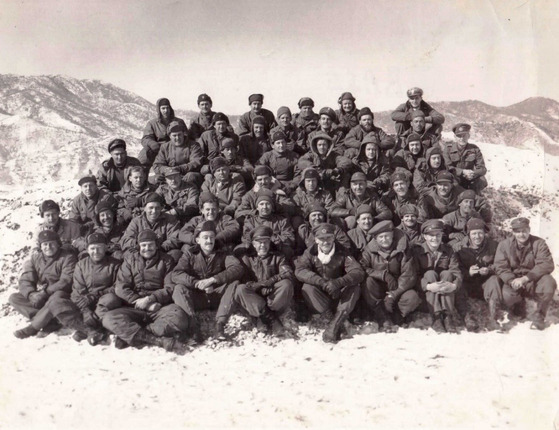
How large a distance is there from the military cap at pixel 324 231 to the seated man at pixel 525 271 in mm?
1980

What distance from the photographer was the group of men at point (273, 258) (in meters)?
5.10

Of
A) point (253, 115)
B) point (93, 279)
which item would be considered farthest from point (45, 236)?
point (253, 115)

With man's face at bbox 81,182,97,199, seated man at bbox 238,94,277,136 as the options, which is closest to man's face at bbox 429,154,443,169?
seated man at bbox 238,94,277,136

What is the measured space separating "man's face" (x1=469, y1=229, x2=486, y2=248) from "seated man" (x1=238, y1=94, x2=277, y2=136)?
429 cm

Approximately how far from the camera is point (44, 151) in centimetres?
2075

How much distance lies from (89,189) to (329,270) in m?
3.81

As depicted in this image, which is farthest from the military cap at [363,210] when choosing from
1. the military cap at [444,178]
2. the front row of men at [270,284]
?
the military cap at [444,178]

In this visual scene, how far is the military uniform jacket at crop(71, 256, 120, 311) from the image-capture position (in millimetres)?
5232

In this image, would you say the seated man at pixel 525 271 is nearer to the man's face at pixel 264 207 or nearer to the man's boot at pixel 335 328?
the man's boot at pixel 335 328

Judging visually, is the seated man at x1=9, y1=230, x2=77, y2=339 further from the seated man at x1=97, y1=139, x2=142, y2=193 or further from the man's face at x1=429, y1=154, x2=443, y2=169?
the man's face at x1=429, y1=154, x2=443, y2=169

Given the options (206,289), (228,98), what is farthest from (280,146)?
(228,98)

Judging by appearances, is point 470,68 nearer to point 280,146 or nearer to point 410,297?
point 280,146

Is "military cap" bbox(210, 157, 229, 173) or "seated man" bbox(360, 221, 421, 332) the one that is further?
"military cap" bbox(210, 157, 229, 173)

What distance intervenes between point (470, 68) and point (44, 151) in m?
18.5
